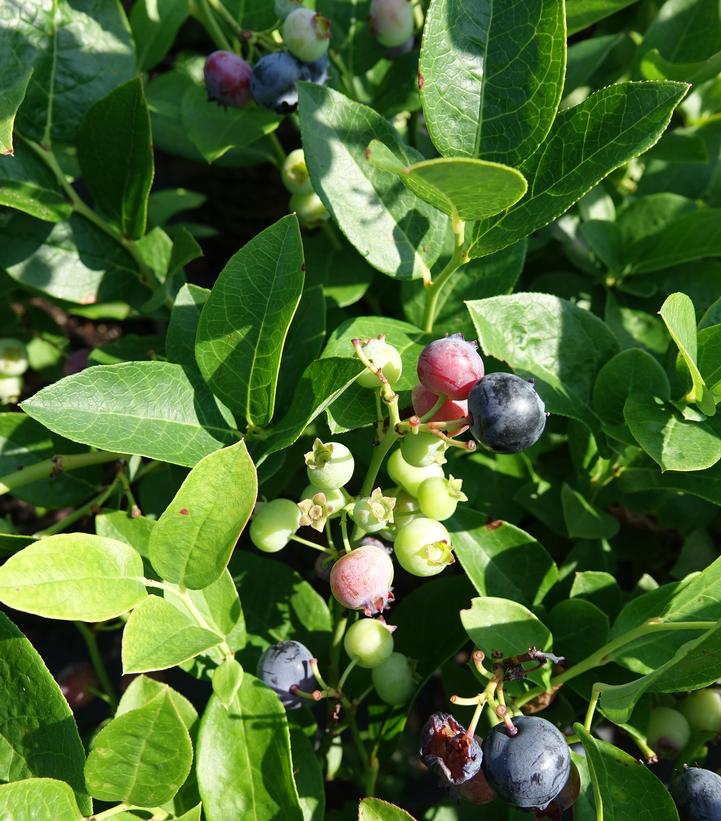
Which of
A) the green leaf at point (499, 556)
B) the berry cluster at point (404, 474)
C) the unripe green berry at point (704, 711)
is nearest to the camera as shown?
the berry cluster at point (404, 474)

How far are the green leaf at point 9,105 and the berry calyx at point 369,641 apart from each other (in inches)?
29.4

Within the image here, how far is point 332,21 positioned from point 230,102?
23cm

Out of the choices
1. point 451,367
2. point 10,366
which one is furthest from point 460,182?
point 10,366

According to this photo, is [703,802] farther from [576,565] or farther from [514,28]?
[514,28]

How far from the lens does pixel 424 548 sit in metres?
0.93

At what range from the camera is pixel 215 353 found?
99cm

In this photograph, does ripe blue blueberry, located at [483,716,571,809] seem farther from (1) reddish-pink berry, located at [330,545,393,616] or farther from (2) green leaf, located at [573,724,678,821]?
(1) reddish-pink berry, located at [330,545,393,616]

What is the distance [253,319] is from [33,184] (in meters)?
0.53

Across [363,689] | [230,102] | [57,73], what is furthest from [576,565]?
[57,73]

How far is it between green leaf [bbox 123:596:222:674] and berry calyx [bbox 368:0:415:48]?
3.08 ft

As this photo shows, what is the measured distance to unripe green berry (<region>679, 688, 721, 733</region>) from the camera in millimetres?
1188

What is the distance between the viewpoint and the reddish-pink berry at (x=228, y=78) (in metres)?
1.28

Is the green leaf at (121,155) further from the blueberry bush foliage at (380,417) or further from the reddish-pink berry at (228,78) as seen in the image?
the reddish-pink berry at (228,78)

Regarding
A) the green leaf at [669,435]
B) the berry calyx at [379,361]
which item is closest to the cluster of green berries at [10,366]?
the berry calyx at [379,361]
